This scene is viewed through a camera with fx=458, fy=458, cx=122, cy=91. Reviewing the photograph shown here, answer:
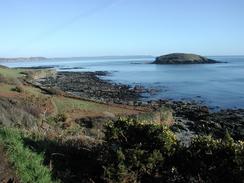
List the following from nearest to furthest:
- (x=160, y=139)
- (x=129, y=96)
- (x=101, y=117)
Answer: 1. (x=160, y=139)
2. (x=101, y=117)
3. (x=129, y=96)

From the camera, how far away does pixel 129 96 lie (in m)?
56.4

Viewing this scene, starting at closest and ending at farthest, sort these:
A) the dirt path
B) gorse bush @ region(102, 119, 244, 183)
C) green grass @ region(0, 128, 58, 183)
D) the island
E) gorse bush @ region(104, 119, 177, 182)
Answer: the dirt path < green grass @ region(0, 128, 58, 183) < gorse bush @ region(102, 119, 244, 183) < gorse bush @ region(104, 119, 177, 182) < the island

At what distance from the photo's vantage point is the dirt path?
7.93 meters

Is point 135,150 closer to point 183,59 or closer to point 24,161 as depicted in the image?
point 24,161

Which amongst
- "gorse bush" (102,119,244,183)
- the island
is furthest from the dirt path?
the island

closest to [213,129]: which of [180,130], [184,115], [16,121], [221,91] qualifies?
[180,130]

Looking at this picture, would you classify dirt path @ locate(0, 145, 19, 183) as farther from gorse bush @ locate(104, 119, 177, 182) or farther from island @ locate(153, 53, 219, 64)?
island @ locate(153, 53, 219, 64)

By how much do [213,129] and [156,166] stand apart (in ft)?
78.0

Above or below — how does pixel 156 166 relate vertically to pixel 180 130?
above

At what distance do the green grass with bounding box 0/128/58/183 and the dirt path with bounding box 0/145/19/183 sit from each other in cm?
13

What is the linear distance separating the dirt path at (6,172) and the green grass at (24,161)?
0.13 m

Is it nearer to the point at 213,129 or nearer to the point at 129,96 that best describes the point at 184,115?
the point at 213,129

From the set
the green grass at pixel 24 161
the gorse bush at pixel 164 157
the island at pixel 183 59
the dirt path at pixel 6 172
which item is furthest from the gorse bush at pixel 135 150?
the island at pixel 183 59

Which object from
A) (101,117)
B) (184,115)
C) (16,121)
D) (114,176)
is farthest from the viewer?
(184,115)
